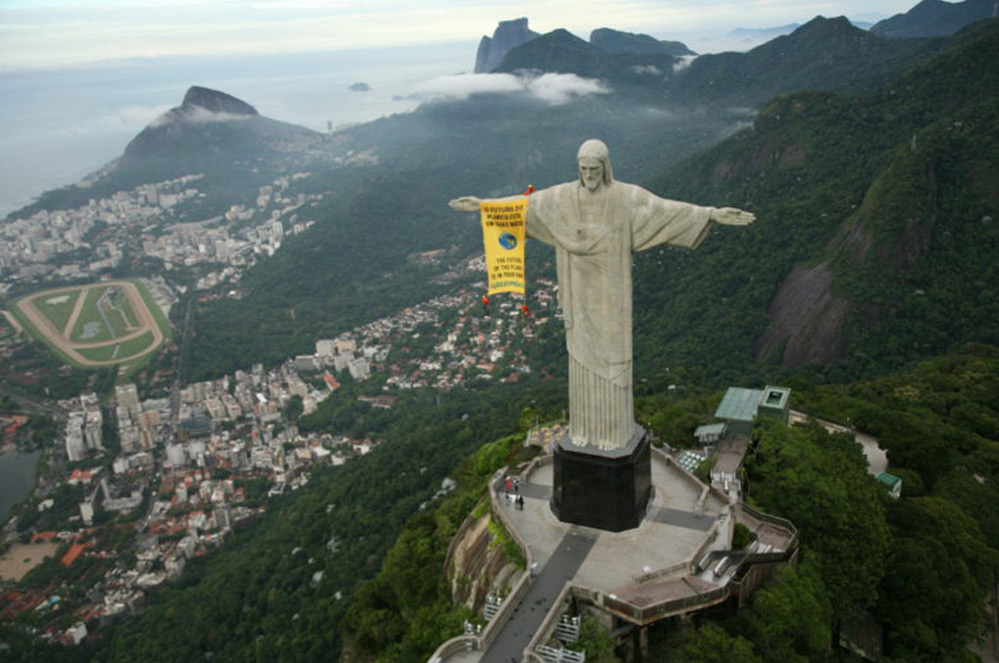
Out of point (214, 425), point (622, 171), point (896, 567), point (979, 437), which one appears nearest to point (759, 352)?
point (979, 437)

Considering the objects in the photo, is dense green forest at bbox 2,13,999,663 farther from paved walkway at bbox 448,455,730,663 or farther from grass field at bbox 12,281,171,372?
grass field at bbox 12,281,171,372

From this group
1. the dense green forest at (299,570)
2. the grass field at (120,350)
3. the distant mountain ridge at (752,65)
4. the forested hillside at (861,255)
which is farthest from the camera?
the distant mountain ridge at (752,65)

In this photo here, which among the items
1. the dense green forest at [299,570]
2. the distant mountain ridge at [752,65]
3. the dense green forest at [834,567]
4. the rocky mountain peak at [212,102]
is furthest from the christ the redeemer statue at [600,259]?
the rocky mountain peak at [212,102]

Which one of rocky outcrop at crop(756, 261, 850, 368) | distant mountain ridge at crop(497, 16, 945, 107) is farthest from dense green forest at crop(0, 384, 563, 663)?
distant mountain ridge at crop(497, 16, 945, 107)

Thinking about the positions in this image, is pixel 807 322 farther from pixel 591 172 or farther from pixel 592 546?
pixel 591 172

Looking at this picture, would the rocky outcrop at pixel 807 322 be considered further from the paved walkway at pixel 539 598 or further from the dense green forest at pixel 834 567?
the paved walkway at pixel 539 598

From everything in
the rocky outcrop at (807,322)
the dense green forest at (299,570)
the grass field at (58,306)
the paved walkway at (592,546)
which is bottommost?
the grass field at (58,306)

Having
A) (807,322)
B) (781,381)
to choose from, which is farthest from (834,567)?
(807,322)
